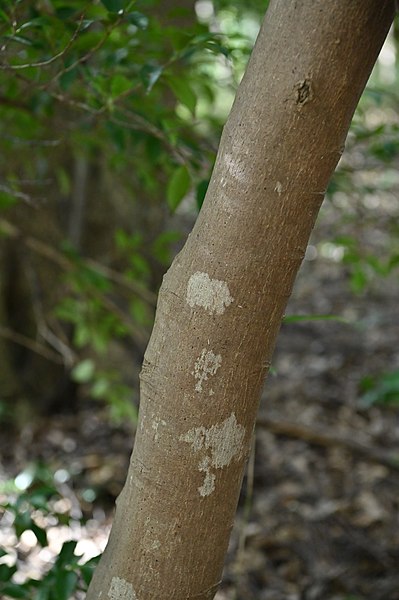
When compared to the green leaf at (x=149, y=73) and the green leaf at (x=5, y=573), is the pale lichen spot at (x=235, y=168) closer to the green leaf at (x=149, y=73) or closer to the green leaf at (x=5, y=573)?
the green leaf at (x=149, y=73)

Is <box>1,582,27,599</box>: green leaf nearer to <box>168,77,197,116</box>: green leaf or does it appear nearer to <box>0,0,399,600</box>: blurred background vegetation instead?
<box>0,0,399,600</box>: blurred background vegetation

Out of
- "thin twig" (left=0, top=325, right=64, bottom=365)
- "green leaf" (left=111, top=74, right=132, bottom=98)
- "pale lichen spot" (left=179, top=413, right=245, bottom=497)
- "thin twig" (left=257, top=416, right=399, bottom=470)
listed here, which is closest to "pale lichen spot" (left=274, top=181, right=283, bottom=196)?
"pale lichen spot" (left=179, top=413, right=245, bottom=497)

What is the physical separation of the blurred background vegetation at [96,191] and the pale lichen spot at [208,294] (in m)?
0.40

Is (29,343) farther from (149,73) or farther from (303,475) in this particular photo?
(149,73)

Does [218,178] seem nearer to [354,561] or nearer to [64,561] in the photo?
[64,561]

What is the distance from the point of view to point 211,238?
0.83m

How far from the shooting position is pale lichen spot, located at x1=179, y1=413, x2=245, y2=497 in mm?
873

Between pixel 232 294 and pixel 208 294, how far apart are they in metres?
0.03

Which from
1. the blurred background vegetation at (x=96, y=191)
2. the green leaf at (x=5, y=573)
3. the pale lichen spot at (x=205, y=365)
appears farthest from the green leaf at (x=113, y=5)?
the green leaf at (x=5, y=573)

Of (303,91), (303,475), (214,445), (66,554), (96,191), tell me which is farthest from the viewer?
(96,191)

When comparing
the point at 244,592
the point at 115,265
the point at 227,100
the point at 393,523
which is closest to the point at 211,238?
the point at 244,592

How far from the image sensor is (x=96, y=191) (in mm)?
3615

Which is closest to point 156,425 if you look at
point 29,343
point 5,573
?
point 5,573

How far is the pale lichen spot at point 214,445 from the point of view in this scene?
2.86 ft
